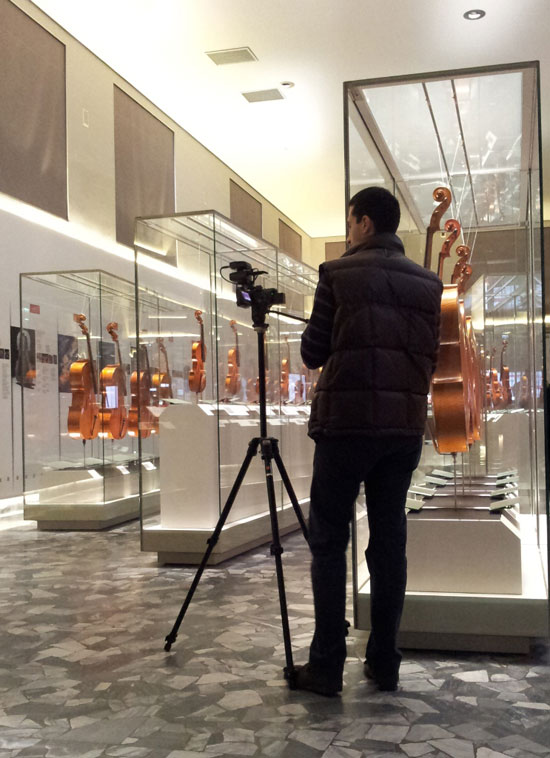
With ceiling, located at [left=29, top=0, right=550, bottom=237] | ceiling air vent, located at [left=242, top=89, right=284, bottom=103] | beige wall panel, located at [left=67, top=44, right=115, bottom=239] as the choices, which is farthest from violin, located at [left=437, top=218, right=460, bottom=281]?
ceiling air vent, located at [left=242, top=89, right=284, bottom=103]

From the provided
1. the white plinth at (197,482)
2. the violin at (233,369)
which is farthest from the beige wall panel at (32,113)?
the white plinth at (197,482)

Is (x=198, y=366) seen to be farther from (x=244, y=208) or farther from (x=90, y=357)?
(x=244, y=208)

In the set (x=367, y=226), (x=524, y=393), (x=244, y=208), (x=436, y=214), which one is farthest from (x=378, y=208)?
(x=244, y=208)

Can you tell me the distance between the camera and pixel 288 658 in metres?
2.97

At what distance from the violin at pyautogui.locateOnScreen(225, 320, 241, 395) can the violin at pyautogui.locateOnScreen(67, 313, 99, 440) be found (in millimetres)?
1922

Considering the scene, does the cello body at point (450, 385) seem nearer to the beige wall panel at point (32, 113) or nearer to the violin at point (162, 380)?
the violin at point (162, 380)

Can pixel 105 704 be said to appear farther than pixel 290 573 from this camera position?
No

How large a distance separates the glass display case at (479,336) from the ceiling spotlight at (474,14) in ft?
14.7

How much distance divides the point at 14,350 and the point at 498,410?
465 cm

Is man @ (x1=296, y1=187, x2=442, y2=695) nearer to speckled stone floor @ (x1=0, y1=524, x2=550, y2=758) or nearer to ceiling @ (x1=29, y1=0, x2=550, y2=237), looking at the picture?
speckled stone floor @ (x1=0, y1=524, x2=550, y2=758)

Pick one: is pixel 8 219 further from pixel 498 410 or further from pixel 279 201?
pixel 279 201

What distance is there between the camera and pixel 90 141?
340 inches

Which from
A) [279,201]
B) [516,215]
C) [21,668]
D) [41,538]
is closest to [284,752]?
[21,668]

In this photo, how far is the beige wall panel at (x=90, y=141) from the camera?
8.34 metres
